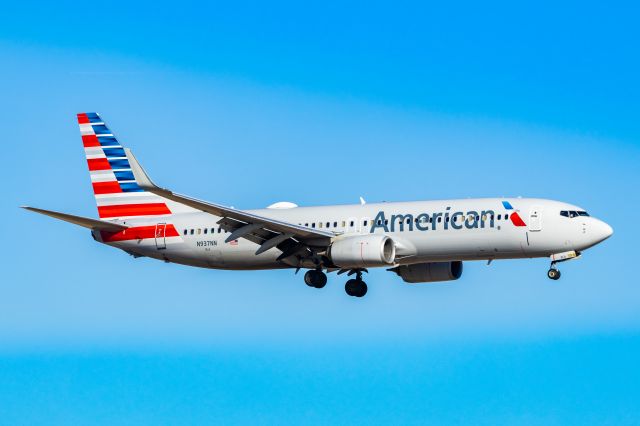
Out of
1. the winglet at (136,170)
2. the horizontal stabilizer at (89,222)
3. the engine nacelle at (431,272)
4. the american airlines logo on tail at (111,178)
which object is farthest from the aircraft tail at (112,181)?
the engine nacelle at (431,272)

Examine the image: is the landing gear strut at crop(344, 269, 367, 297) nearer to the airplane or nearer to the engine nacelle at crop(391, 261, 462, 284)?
the airplane

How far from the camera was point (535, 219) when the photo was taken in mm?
58562

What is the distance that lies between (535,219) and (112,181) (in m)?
25.2

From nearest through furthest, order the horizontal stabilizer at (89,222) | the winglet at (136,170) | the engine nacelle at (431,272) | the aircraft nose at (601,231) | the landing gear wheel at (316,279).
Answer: the aircraft nose at (601,231), the winglet at (136,170), the horizontal stabilizer at (89,222), the landing gear wheel at (316,279), the engine nacelle at (431,272)

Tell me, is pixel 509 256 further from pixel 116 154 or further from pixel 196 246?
pixel 116 154

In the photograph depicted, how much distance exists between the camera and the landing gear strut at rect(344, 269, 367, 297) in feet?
212

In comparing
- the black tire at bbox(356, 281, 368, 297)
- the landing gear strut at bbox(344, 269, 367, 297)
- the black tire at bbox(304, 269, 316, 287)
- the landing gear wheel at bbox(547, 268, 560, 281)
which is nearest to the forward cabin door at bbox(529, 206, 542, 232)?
the landing gear wheel at bbox(547, 268, 560, 281)

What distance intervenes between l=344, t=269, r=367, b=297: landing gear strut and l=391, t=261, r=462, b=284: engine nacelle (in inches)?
88.1

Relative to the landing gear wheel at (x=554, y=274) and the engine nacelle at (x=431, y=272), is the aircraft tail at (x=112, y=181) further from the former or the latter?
the landing gear wheel at (x=554, y=274)

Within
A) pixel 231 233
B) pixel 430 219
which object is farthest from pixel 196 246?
pixel 430 219

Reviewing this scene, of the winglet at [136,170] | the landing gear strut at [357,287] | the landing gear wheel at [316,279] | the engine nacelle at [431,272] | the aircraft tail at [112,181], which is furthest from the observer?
the aircraft tail at [112,181]

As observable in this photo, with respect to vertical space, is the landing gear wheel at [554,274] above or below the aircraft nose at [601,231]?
below

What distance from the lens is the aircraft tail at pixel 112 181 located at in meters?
68.1

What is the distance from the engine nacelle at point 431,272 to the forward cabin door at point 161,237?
13.0 m
